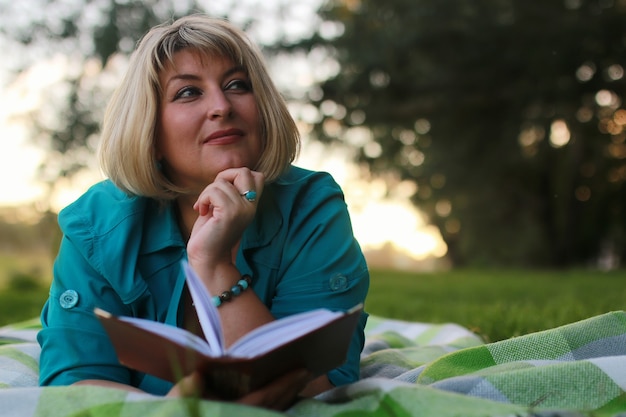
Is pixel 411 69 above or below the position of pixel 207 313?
above

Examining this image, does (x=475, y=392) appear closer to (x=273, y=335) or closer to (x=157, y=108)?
(x=273, y=335)

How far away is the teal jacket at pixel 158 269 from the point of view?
1.91 meters

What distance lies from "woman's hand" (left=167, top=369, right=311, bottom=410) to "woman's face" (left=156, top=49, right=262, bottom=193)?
2.43 ft

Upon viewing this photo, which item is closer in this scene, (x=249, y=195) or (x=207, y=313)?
(x=207, y=313)

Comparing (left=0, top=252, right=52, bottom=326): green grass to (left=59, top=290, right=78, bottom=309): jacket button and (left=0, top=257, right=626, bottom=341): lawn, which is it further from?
(left=59, top=290, right=78, bottom=309): jacket button

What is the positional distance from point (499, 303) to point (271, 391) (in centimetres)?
395

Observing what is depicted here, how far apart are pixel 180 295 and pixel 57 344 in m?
0.35

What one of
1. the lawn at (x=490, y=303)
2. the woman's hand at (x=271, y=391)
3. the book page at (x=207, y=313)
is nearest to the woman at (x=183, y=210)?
the woman's hand at (x=271, y=391)

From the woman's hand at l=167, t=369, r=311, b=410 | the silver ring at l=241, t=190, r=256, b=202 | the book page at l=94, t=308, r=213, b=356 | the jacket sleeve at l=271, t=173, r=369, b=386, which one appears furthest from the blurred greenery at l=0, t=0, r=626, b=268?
the book page at l=94, t=308, r=213, b=356

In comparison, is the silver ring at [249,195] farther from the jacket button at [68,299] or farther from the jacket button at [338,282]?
the jacket button at [68,299]

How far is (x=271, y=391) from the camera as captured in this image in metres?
1.48

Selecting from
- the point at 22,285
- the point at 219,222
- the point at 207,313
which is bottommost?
the point at 22,285

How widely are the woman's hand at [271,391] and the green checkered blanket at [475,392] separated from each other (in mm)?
31

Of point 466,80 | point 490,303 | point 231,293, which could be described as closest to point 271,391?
point 231,293
